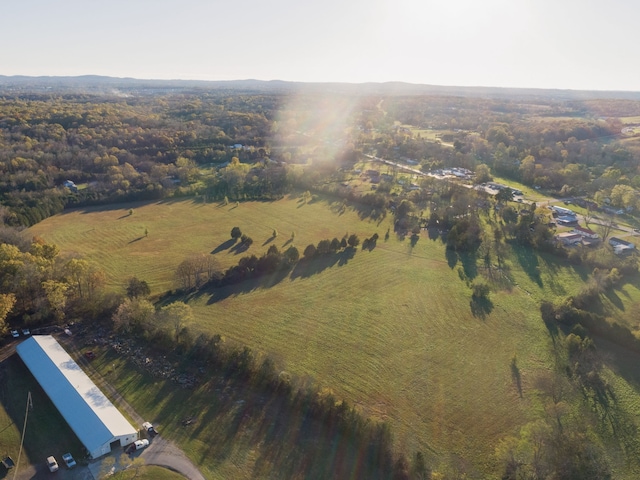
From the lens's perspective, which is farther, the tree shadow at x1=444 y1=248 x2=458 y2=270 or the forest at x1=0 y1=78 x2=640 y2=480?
the tree shadow at x1=444 y1=248 x2=458 y2=270

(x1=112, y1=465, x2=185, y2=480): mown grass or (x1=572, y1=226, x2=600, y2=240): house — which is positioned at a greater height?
(x1=572, y1=226, x2=600, y2=240): house

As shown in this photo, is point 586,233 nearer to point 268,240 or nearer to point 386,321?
point 386,321

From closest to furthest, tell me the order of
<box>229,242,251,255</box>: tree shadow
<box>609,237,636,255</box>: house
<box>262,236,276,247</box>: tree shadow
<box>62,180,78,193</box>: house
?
1. <box>609,237,636,255</box>: house
2. <box>229,242,251,255</box>: tree shadow
3. <box>262,236,276,247</box>: tree shadow
4. <box>62,180,78,193</box>: house

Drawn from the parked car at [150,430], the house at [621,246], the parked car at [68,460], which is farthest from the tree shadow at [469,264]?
the parked car at [68,460]

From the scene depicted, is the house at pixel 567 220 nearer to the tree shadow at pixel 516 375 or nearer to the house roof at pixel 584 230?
the house roof at pixel 584 230

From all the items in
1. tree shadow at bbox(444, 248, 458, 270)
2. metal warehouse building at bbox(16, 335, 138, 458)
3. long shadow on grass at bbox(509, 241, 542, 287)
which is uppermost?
metal warehouse building at bbox(16, 335, 138, 458)

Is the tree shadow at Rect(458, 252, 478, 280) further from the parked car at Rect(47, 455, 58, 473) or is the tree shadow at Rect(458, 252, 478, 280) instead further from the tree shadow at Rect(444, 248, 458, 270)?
the parked car at Rect(47, 455, 58, 473)

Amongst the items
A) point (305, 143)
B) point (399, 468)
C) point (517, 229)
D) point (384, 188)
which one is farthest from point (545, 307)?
point (305, 143)

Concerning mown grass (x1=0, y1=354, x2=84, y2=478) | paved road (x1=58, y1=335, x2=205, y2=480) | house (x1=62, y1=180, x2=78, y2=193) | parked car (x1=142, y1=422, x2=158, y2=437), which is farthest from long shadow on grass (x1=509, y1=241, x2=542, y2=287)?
house (x1=62, y1=180, x2=78, y2=193)
